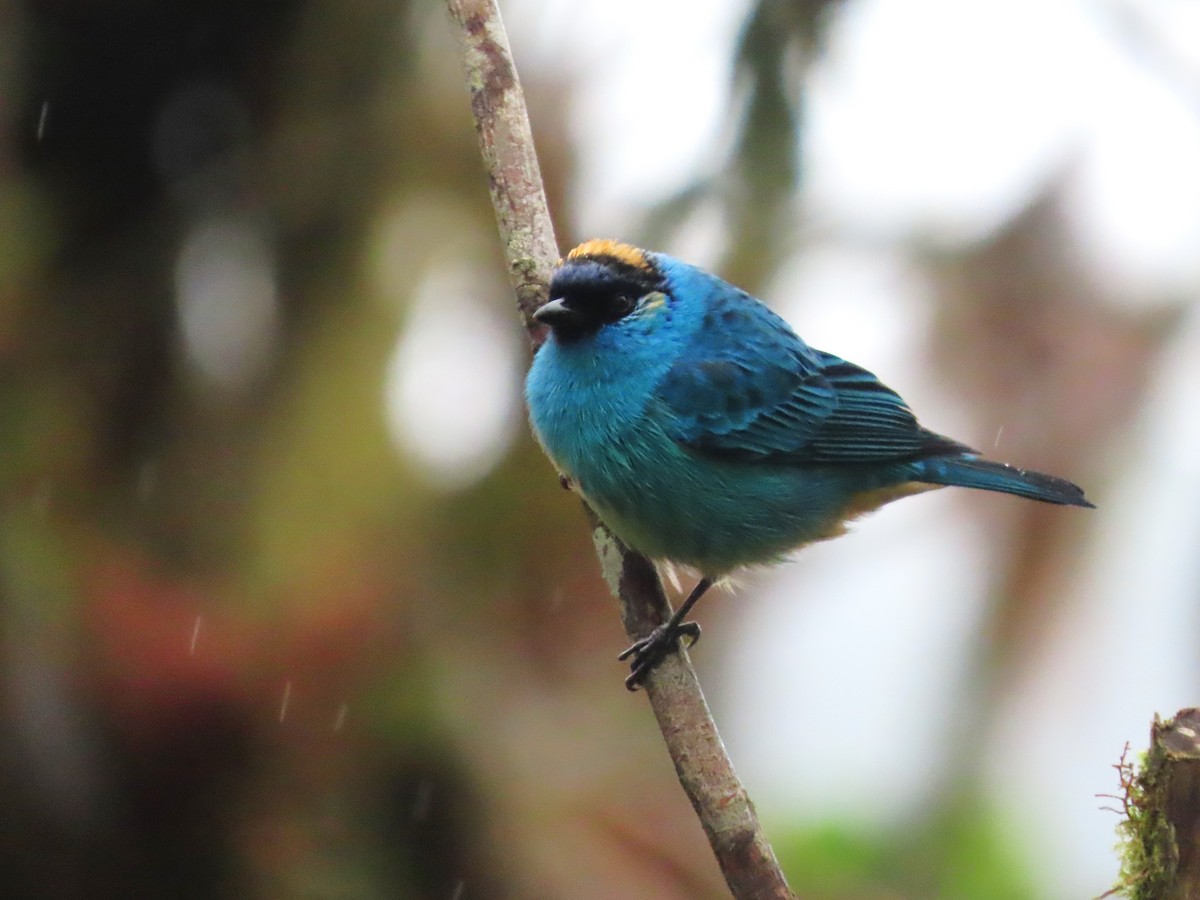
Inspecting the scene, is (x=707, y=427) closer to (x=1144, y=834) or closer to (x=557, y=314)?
(x=557, y=314)

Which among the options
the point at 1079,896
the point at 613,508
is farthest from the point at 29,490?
the point at 1079,896

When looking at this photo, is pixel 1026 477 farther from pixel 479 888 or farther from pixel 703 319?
pixel 479 888

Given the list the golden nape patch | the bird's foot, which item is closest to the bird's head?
the golden nape patch

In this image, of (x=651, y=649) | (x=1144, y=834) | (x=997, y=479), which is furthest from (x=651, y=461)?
(x=1144, y=834)

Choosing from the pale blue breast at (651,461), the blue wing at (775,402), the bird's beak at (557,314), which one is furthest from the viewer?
the blue wing at (775,402)

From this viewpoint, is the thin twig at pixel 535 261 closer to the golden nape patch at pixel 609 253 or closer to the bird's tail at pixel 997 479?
the golden nape patch at pixel 609 253

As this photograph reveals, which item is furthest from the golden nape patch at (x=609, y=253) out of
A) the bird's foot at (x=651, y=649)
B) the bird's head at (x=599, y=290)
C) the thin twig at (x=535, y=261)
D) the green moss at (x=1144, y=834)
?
the green moss at (x=1144, y=834)
